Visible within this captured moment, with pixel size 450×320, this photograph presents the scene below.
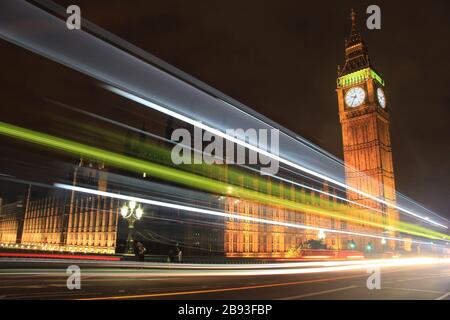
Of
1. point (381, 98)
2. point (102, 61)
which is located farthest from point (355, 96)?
point (102, 61)

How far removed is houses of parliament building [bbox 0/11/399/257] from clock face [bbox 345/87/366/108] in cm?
21

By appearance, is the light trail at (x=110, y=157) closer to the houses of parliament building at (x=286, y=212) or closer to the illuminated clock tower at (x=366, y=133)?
the houses of parliament building at (x=286, y=212)

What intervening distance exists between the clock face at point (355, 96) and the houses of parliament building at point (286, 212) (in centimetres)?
21

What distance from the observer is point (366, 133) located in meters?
81.3

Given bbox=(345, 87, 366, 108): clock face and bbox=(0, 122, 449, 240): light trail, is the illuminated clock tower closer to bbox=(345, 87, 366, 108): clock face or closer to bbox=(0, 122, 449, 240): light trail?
bbox=(345, 87, 366, 108): clock face

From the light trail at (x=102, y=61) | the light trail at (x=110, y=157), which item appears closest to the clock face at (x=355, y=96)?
the light trail at (x=110, y=157)

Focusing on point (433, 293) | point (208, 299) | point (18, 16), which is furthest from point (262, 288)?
point (18, 16)

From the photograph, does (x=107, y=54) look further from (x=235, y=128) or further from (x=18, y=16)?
(x=235, y=128)

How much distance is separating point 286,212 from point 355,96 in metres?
34.1

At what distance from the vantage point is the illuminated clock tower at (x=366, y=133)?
256ft
